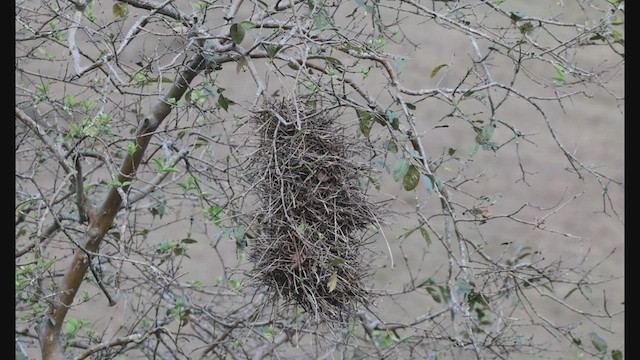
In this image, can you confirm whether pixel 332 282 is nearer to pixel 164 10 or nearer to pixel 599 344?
pixel 164 10

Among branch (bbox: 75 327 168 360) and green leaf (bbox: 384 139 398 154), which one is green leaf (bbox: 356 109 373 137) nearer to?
green leaf (bbox: 384 139 398 154)

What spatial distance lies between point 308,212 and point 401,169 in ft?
0.74

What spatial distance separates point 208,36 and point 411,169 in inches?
23.0

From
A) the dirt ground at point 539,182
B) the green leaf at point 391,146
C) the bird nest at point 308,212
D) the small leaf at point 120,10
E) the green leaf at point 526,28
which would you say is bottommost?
the bird nest at point 308,212

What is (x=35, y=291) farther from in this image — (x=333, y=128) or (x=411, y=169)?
(x=411, y=169)

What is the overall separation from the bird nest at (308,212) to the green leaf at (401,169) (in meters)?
0.12

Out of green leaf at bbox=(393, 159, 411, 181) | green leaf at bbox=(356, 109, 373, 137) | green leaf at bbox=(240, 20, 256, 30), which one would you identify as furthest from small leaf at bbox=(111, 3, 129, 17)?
green leaf at bbox=(393, 159, 411, 181)

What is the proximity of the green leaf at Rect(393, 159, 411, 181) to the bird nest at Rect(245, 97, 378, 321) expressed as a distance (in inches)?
4.8

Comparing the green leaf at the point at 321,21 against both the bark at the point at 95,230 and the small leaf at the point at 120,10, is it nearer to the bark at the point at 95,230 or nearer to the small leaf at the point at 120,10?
the bark at the point at 95,230

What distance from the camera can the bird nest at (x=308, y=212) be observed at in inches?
66.4

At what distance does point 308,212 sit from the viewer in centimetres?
172

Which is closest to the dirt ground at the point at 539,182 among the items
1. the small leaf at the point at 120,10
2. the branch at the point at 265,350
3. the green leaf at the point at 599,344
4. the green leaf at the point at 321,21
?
the branch at the point at 265,350

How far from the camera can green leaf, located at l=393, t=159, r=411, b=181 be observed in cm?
168
